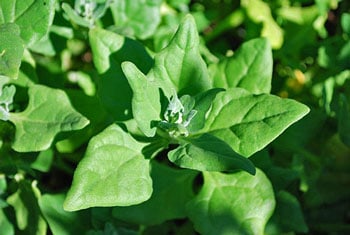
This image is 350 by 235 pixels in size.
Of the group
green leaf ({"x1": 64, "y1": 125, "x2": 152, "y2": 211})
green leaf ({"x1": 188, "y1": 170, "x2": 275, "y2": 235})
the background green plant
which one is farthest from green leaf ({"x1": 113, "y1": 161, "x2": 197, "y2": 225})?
green leaf ({"x1": 64, "y1": 125, "x2": 152, "y2": 211})

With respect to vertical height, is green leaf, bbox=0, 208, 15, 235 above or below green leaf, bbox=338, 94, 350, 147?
below

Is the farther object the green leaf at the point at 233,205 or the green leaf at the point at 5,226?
the green leaf at the point at 5,226

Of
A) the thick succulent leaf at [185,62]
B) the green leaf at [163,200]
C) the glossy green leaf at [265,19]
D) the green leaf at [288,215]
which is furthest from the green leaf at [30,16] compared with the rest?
the glossy green leaf at [265,19]

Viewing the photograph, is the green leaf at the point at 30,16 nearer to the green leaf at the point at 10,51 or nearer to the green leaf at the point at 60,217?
the green leaf at the point at 10,51

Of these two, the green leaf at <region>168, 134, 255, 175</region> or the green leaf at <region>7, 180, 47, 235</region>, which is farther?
the green leaf at <region>7, 180, 47, 235</region>

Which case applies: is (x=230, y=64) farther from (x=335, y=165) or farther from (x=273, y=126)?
(x=335, y=165)

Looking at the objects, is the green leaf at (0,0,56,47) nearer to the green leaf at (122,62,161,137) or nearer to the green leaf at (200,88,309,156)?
the green leaf at (122,62,161,137)

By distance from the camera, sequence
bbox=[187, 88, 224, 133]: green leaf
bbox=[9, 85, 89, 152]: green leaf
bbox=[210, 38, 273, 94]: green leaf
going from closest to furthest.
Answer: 1. bbox=[187, 88, 224, 133]: green leaf
2. bbox=[9, 85, 89, 152]: green leaf
3. bbox=[210, 38, 273, 94]: green leaf

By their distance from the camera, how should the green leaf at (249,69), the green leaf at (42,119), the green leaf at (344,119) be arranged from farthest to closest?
the green leaf at (344,119) → the green leaf at (249,69) → the green leaf at (42,119)
